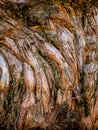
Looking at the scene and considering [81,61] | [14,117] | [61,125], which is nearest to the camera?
[14,117]

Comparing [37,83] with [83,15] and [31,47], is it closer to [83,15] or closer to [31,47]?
[31,47]

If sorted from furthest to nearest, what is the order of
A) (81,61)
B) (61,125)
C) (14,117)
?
(81,61)
(61,125)
(14,117)

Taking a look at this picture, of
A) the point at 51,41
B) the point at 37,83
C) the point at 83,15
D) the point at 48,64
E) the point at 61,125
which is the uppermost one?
the point at 83,15

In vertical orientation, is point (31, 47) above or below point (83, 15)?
below

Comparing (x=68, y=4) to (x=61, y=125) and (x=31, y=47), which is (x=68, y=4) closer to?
(x=31, y=47)

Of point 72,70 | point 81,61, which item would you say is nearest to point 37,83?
point 72,70

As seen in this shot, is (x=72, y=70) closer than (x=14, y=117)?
No
